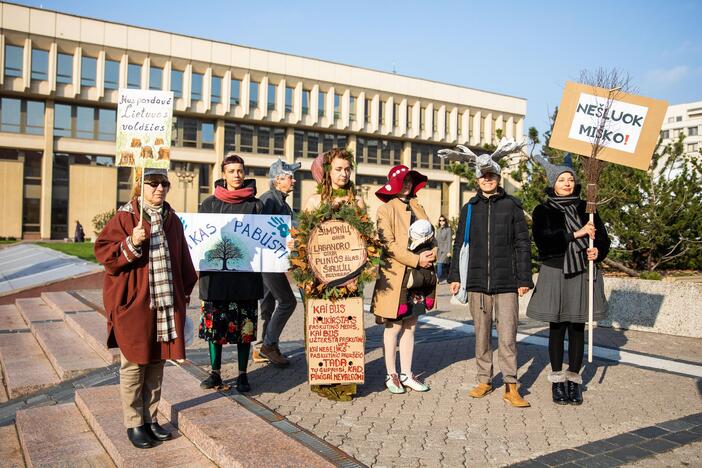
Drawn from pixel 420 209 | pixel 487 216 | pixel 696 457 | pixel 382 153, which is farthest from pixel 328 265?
pixel 382 153

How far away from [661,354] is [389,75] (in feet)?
173

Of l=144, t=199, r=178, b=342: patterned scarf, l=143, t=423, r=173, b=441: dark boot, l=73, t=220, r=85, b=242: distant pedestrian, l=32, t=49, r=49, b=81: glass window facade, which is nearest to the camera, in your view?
l=144, t=199, r=178, b=342: patterned scarf

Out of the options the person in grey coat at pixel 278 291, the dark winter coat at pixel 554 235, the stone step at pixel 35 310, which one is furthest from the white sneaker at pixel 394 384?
the stone step at pixel 35 310

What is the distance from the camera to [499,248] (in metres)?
5.36

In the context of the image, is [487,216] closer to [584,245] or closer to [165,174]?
[584,245]

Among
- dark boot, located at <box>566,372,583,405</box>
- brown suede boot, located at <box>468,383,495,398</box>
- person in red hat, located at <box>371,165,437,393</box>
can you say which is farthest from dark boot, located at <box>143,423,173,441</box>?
dark boot, located at <box>566,372,583,405</box>

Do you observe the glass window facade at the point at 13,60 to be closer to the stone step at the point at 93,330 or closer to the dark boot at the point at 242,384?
the stone step at the point at 93,330

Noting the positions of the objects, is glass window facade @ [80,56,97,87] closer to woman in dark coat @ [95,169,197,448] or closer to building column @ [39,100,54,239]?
building column @ [39,100,54,239]

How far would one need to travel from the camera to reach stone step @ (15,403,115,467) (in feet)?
13.8

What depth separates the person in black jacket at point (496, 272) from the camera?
17.4 feet

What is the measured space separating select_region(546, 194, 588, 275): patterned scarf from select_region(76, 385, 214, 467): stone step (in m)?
3.58

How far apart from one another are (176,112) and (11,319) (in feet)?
128

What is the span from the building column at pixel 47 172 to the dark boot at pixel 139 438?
45382 millimetres

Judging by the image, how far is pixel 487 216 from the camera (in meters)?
5.45
